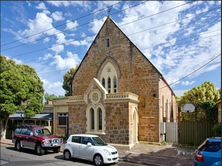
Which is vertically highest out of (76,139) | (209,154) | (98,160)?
(209,154)

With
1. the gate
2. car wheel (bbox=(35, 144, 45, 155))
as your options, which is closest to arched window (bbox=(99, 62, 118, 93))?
the gate

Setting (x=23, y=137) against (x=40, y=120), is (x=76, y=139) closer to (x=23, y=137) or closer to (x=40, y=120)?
(x=23, y=137)

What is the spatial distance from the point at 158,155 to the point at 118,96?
538 centimetres

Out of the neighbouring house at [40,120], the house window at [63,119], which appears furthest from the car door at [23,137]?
the neighbouring house at [40,120]

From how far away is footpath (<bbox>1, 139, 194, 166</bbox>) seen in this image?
11.4 metres

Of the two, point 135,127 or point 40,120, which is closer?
point 135,127

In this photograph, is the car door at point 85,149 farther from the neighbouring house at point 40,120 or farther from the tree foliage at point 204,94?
the tree foliage at point 204,94

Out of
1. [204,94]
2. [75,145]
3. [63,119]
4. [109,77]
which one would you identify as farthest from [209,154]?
[204,94]

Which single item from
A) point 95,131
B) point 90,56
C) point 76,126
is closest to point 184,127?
point 95,131

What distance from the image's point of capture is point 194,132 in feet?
52.0

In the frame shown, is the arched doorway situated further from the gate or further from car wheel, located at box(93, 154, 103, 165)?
car wheel, located at box(93, 154, 103, 165)

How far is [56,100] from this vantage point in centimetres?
2281

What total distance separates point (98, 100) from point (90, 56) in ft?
21.4

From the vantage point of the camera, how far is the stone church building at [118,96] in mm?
15859
